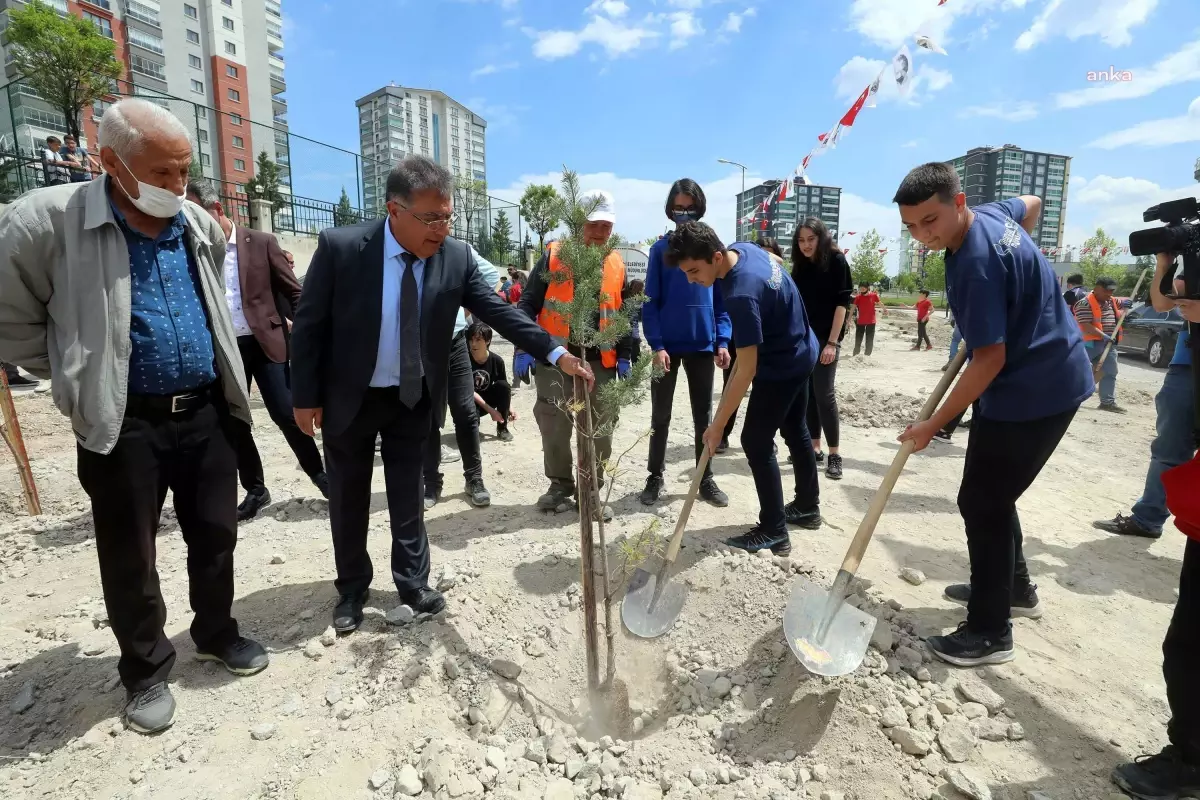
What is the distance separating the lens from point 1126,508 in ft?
14.5

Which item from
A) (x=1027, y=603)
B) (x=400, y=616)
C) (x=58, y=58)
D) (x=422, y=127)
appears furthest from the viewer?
(x=422, y=127)

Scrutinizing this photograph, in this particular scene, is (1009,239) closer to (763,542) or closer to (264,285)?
(763,542)

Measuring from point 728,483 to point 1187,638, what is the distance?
3019 mm

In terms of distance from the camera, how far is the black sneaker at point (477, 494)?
4277mm

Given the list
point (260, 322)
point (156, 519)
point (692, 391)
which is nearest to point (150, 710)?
point (156, 519)

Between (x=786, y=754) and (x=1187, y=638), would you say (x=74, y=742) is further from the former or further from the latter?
(x=1187, y=638)

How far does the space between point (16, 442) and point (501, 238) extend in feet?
70.6

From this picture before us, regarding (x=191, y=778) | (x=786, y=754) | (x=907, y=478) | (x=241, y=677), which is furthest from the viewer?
(x=907, y=478)

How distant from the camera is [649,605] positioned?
275 cm

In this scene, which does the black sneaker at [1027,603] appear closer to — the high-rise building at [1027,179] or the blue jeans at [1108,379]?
the blue jeans at [1108,379]

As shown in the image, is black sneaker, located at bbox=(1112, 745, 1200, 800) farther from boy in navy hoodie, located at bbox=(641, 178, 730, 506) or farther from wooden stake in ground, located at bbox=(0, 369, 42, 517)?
wooden stake in ground, located at bbox=(0, 369, 42, 517)

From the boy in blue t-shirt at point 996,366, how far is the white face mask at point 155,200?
253cm

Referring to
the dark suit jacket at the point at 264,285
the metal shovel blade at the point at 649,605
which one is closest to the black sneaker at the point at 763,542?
the metal shovel blade at the point at 649,605

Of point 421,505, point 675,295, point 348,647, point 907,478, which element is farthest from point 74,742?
point 907,478
